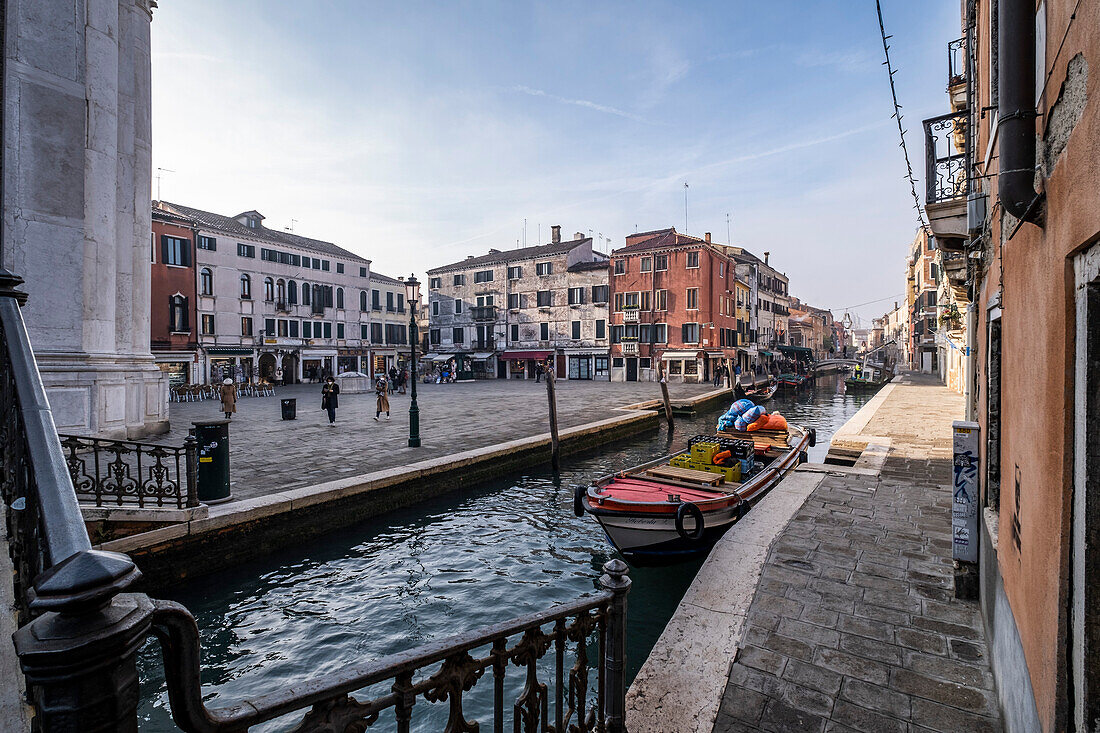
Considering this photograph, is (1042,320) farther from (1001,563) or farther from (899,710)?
(899,710)

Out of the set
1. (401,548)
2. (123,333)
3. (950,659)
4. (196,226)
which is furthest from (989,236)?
(196,226)

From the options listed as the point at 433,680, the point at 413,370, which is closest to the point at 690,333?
the point at 413,370

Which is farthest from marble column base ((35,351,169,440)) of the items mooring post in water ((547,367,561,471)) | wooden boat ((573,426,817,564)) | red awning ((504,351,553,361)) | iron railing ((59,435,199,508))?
red awning ((504,351,553,361))

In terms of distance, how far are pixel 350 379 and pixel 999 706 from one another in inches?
1206

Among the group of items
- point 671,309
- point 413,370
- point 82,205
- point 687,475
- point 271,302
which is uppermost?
point 271,302

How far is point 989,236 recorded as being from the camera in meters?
5.23

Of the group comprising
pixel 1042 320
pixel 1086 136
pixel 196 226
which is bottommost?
pixel 1042 320

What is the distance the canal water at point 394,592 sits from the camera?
5.44 metres

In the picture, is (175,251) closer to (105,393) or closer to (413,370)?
(105,393)

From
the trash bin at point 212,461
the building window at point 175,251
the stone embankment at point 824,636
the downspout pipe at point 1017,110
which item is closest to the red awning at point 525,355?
the building window at point 175,251

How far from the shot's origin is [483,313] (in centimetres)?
4978

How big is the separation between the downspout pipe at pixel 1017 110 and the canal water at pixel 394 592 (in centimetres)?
518

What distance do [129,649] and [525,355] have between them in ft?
151

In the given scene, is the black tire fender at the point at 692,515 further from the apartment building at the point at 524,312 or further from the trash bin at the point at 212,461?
the apartment building at the point at 524,312
